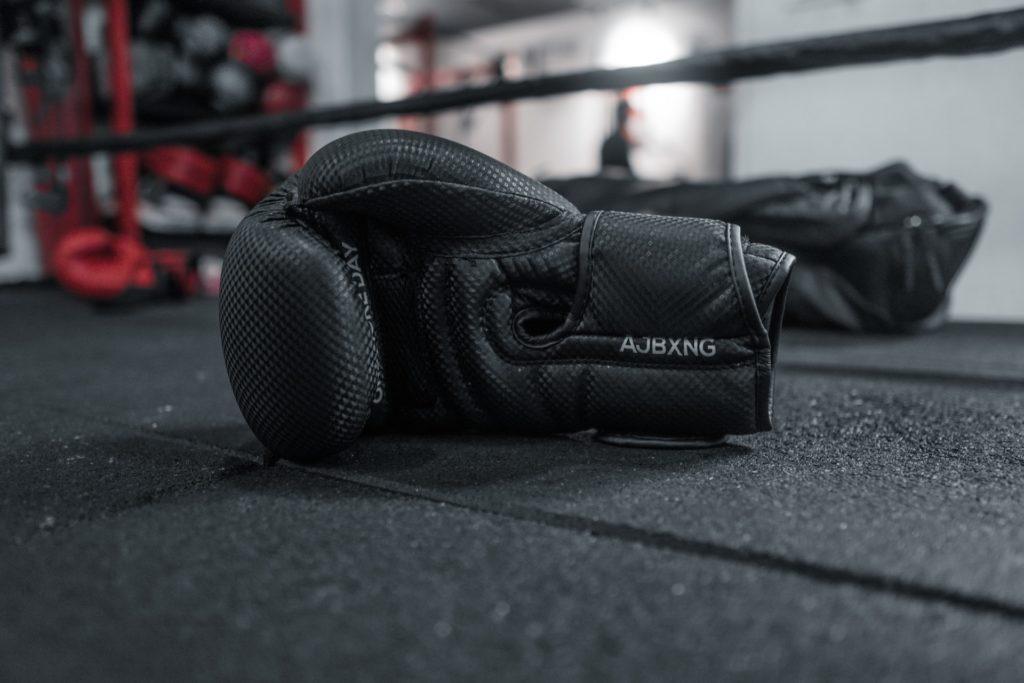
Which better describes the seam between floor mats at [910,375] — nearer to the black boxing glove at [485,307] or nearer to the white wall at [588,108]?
the black boxing glove at [485,307]

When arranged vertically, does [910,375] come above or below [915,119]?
below

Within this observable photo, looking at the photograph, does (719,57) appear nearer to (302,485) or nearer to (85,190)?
(302,485)

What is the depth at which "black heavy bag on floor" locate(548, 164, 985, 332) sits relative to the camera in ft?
5.03

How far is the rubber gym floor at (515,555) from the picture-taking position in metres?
0.37

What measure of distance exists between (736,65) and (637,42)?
185 inches

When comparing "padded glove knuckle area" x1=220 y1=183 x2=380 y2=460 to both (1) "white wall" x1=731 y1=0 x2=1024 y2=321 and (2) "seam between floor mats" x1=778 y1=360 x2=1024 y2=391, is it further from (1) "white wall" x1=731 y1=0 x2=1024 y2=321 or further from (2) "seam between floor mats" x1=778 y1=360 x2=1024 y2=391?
(1) "white wall" x1=731 y1=0 x2=1024 y2=321

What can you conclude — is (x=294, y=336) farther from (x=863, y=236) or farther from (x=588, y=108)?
(x=588, y=108)

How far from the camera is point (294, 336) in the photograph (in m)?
0.62

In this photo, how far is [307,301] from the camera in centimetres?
62

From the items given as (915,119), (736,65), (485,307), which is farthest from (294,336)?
(915,119)

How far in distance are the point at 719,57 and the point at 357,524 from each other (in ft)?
3.82

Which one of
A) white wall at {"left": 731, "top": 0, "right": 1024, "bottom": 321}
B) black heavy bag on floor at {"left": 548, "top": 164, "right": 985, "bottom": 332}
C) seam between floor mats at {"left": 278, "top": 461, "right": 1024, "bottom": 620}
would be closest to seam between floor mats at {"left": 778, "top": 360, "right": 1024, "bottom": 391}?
black heavy bag on floor at {"left": 548, "top": 164, "right": 985, "bottom": 332}

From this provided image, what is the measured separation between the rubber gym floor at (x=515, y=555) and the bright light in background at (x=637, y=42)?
17.2 ft

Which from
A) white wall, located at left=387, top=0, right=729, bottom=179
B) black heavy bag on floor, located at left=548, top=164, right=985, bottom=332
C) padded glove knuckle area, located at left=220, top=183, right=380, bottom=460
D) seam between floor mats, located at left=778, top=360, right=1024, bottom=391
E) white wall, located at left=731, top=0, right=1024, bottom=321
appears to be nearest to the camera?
padded glove knuckle area, located at left=220, top=183, right=380, bottom=460
